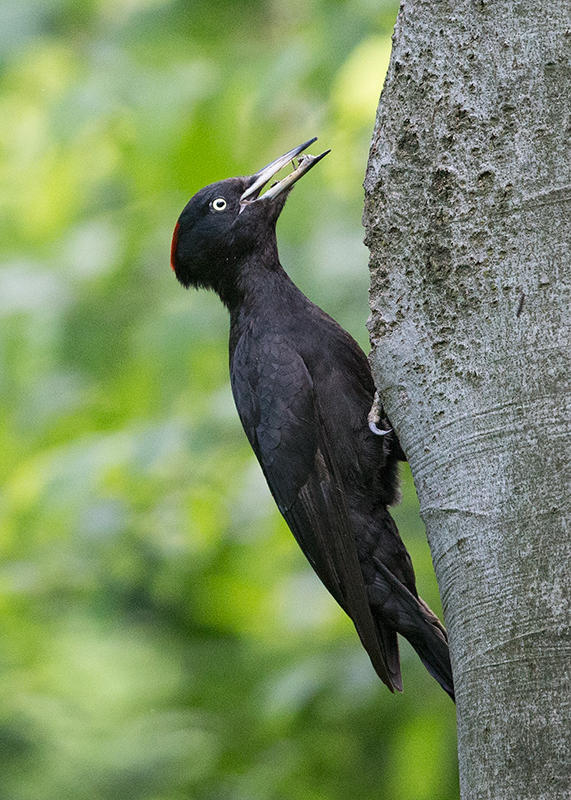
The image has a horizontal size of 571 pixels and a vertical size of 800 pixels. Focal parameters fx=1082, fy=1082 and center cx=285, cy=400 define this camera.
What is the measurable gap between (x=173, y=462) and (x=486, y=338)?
6.63 ft

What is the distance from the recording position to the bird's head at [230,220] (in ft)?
13.3

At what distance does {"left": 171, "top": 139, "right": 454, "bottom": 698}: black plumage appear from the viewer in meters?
3.31

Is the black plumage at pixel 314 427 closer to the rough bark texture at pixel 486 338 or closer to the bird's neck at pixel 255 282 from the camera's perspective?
the bird's neck at pixel 255 282

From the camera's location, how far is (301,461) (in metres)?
3.50

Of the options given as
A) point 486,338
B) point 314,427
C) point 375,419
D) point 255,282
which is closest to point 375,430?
point 375,419

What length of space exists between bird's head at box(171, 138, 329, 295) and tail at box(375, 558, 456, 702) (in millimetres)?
1395

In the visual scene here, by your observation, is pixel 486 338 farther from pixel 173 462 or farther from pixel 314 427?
pixel 173 462

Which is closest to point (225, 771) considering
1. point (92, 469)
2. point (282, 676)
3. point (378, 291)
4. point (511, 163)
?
point (282, 676)

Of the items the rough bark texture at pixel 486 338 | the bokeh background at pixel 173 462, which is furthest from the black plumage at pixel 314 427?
the rough bark texture at pixel 486 338

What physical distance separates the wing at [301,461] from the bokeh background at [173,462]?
288mm

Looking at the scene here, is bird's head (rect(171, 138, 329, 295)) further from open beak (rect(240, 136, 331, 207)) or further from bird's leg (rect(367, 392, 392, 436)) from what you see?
bird's leg (rect(367, 392, 392, 436))

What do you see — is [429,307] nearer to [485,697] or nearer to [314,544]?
[485,697]

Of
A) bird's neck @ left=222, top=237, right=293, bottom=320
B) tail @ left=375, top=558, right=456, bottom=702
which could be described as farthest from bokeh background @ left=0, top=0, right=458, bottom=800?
tail @ left=375, top=558, right=456, bottom=702

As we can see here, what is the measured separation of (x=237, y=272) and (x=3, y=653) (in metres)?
2.23
